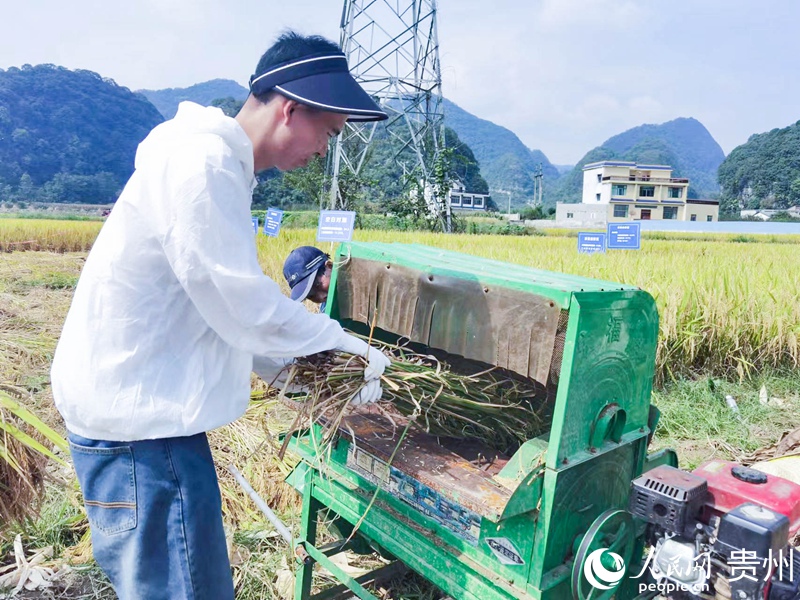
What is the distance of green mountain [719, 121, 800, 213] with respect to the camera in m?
66.8

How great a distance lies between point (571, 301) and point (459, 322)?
44 cm

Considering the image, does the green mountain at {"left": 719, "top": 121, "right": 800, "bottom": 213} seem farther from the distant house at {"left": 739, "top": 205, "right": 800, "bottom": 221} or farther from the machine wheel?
the machine wheel

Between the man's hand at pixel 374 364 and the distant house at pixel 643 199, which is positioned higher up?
the distant house at pixel 643 199

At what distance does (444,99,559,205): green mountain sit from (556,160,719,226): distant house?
192 feet

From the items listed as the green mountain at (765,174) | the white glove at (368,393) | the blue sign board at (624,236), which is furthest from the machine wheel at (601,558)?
the green mountain at (765,174)

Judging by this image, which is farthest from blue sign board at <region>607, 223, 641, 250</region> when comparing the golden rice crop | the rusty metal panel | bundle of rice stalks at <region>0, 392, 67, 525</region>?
the golden rice crop

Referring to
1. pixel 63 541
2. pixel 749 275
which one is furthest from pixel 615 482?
pixel 749 275

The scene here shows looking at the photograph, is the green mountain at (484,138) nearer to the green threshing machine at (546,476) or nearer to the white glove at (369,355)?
the green threshing machine at (546,476)

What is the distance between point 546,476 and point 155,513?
0.93 m

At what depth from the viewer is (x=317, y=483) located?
2.08 metres

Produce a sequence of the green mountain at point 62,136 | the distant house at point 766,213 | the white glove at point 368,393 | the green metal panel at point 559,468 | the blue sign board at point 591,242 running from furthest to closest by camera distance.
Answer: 1. the distant house at point 766,213
2. the green mountain at point 62,136
3. the blue sign board at point 591,242
4. the white glove at point 368,393
5. the green metal panel at point 559,468

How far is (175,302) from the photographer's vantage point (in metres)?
1.19

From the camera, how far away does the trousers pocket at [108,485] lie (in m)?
1.21

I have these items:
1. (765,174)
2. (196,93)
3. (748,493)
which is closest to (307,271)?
(748,493)
